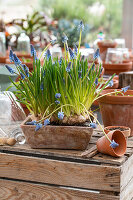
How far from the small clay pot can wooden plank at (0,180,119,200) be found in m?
0.13

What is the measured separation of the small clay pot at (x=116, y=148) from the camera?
1.23 metres

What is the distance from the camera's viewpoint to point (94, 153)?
1271mm

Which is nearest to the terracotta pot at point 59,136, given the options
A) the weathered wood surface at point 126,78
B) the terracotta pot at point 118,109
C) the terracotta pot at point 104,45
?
the terracotta pot at point 118,109

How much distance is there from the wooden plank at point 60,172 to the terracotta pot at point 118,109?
354mm

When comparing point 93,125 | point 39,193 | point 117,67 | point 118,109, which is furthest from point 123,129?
point 117,67

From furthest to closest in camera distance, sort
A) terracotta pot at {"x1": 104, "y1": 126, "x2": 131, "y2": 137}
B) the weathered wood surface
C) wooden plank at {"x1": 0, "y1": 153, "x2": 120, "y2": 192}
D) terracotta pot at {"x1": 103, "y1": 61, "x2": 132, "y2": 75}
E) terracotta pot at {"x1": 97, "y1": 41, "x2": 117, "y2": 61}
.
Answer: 1. terracotta pot at {"x1": 97, "y1": 41, "x2": 117, "y2": 61}
2. terracotta pot at {"x1": 103, "y1": 61, "x2": 132, "y2": 75}
3. the weathered wood surface
4. terracotta pot at {"x1": 104, "y1": 126, "x2": 131, "y2": 137}
5. wooden plank at {"x1": 0, "y1": 153, "x2": 120, "y2": 192}

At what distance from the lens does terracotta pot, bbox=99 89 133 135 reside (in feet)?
4.86

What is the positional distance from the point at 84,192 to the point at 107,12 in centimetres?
769

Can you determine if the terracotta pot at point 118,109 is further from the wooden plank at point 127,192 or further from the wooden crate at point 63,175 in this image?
the wooden plank at point 127,192

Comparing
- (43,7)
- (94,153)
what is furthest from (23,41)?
(43,7)

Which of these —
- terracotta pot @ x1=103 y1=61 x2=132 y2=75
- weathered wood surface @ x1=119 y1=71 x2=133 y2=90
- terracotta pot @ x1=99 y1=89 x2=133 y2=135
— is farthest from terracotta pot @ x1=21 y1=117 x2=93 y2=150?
terracotta pot @ x1=103 y1=61 x2=132 y2=75

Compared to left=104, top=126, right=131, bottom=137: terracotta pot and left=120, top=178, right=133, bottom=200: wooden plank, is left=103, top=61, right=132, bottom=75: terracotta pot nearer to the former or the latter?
left=104, top=126, right=131, bottom=137: terracotta pot

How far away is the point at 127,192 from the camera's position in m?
1.25

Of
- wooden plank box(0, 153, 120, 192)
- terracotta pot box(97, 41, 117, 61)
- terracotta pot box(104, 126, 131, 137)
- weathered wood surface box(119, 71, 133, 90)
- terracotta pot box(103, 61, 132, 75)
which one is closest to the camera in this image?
wooden plank box(0, 153, 120, 192)
